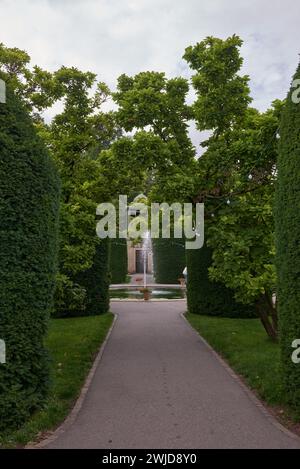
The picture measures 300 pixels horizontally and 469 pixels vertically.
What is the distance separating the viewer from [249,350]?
1087 centimetres

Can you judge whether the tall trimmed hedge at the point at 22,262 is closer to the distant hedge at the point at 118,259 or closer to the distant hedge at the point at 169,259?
the distant hedge at the point at 169,259

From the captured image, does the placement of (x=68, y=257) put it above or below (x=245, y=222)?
below

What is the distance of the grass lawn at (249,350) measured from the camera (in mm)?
7807

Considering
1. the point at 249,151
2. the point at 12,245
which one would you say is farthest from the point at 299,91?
the point at 12,245

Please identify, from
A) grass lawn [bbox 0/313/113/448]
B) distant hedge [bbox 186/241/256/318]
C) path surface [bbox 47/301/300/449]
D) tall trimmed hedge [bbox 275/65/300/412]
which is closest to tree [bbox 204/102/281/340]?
path surface [bbox 47/301/300/449]

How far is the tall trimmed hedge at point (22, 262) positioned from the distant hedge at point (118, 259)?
2932 cm

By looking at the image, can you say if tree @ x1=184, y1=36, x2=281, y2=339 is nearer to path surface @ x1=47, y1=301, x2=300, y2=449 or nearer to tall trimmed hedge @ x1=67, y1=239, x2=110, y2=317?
path surface @ x1=47, y1=301, x2=300, y2=449

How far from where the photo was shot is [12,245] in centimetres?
605

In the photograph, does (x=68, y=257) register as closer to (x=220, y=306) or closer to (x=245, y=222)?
(x=245, y=222)

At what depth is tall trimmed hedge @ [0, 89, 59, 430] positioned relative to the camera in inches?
234

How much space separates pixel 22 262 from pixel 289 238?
385cm

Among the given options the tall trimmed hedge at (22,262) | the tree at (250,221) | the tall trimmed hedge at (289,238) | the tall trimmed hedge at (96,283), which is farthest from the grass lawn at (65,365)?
the tree at (250,221)

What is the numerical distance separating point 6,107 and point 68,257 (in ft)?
15.7

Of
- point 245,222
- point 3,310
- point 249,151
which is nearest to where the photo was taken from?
point 3,310
